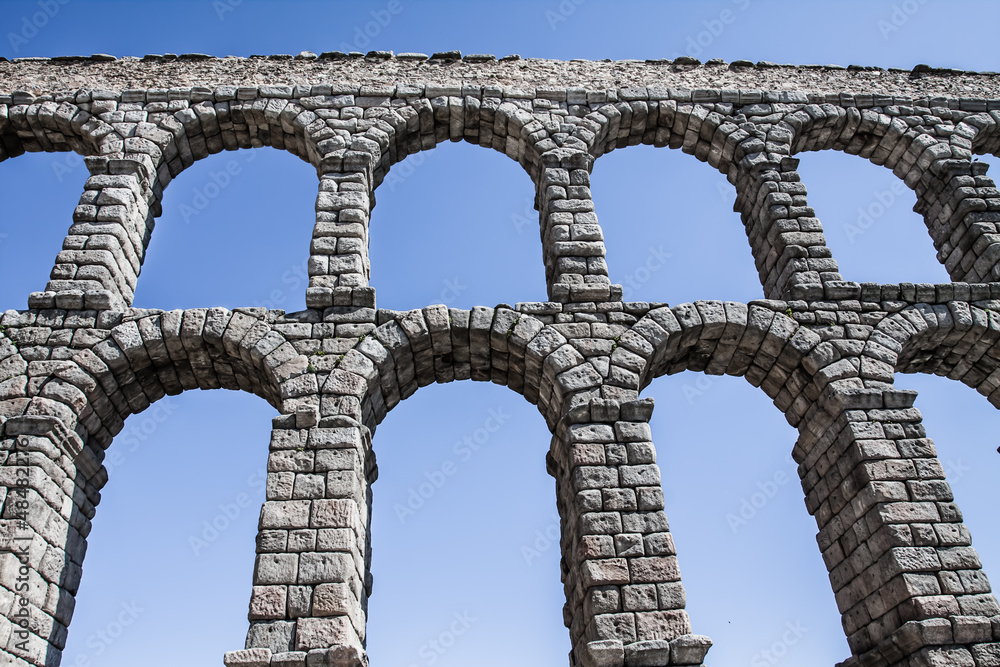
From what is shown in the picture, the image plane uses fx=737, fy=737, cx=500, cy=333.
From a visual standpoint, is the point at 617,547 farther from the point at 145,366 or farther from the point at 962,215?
the point at 962,215

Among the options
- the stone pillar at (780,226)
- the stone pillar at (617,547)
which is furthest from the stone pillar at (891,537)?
the stone pillar at (617,547)

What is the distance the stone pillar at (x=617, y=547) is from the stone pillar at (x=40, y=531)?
4.98 meters

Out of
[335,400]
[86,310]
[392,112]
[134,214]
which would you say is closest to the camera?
[335,400]

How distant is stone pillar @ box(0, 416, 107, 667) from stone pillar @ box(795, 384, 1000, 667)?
7.80 meters

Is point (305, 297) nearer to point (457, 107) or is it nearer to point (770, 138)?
point (457, 107)

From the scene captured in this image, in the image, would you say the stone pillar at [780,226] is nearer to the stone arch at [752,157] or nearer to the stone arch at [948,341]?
the stone arch at [752,157]

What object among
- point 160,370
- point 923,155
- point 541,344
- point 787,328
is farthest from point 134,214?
point 923,155

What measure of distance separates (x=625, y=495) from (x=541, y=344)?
6.44 feet

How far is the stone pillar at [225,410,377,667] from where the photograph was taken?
20.6ft

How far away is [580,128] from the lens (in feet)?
34.9

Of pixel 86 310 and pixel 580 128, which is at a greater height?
pixel 580 128

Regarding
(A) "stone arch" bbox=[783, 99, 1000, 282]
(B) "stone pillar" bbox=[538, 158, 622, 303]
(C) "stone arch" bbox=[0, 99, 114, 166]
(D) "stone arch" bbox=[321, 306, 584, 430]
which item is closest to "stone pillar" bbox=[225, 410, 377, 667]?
(D) "stone arch" bbox=[321, 306, 584, 430]

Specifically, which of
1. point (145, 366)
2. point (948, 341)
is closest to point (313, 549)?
point (145, 366)

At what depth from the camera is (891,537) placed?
7105mm
